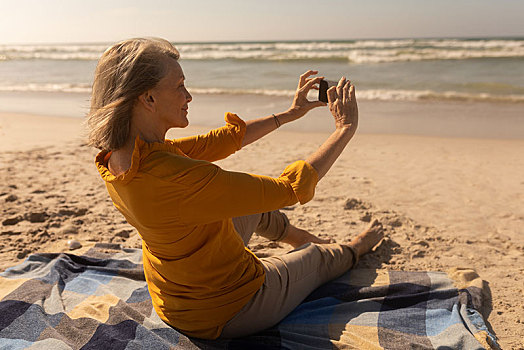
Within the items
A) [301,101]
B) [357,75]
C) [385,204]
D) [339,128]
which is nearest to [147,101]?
[339,128]

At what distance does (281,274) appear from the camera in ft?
8.62

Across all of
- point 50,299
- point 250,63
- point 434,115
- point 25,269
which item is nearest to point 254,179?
point 50,299

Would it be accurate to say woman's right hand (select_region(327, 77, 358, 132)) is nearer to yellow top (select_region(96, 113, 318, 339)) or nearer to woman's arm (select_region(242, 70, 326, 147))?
yellow top (select_region(96, 113, 318, 339))

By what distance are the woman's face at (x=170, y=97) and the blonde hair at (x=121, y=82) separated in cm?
3

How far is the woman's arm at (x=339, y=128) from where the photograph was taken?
2.16 metres

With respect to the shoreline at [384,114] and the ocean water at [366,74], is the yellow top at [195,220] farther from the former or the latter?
the ocean water at [366,74]

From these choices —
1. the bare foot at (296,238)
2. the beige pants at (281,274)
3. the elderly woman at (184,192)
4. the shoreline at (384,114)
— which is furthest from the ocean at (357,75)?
the elderly woman at (184,192)

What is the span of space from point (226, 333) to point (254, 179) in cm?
94

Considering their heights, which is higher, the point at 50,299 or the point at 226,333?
the point at 226,333

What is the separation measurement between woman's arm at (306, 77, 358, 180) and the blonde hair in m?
0.78

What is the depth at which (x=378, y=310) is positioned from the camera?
2.82 metres

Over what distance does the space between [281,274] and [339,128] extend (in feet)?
2.90

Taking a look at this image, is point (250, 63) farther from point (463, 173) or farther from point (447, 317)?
point (447, 317)

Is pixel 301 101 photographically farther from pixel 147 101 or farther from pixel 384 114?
pixel 384 114
